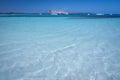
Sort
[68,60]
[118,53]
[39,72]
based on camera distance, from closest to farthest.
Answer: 1. [39,72]
2. [68,60]
3. [118,53]

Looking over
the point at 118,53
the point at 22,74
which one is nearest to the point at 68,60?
the point at 22,74

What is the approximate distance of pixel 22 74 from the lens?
Result: 2973mm

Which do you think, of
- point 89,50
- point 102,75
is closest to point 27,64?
point 102,75

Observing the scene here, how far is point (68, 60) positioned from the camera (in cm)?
376

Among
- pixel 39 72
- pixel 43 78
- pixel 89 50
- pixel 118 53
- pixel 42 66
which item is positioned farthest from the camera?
pixel 89 50

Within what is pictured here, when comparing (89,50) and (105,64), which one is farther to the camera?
(89,50)

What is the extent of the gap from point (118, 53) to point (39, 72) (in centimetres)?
238

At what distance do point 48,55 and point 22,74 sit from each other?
50.5 inches


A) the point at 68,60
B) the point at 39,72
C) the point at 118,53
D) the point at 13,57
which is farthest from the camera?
the point at 118,53

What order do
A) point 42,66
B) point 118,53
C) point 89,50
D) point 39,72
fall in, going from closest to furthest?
1. point 39,72
2. point 42,66
3. point 118,53
4. point 89,50

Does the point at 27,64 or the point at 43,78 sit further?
the point at 27,64

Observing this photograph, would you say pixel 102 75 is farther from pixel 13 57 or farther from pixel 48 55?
pixel 13 57

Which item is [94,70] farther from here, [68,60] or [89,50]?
[89,50]

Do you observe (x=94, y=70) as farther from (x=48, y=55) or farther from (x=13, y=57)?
(x=13, y=57)
